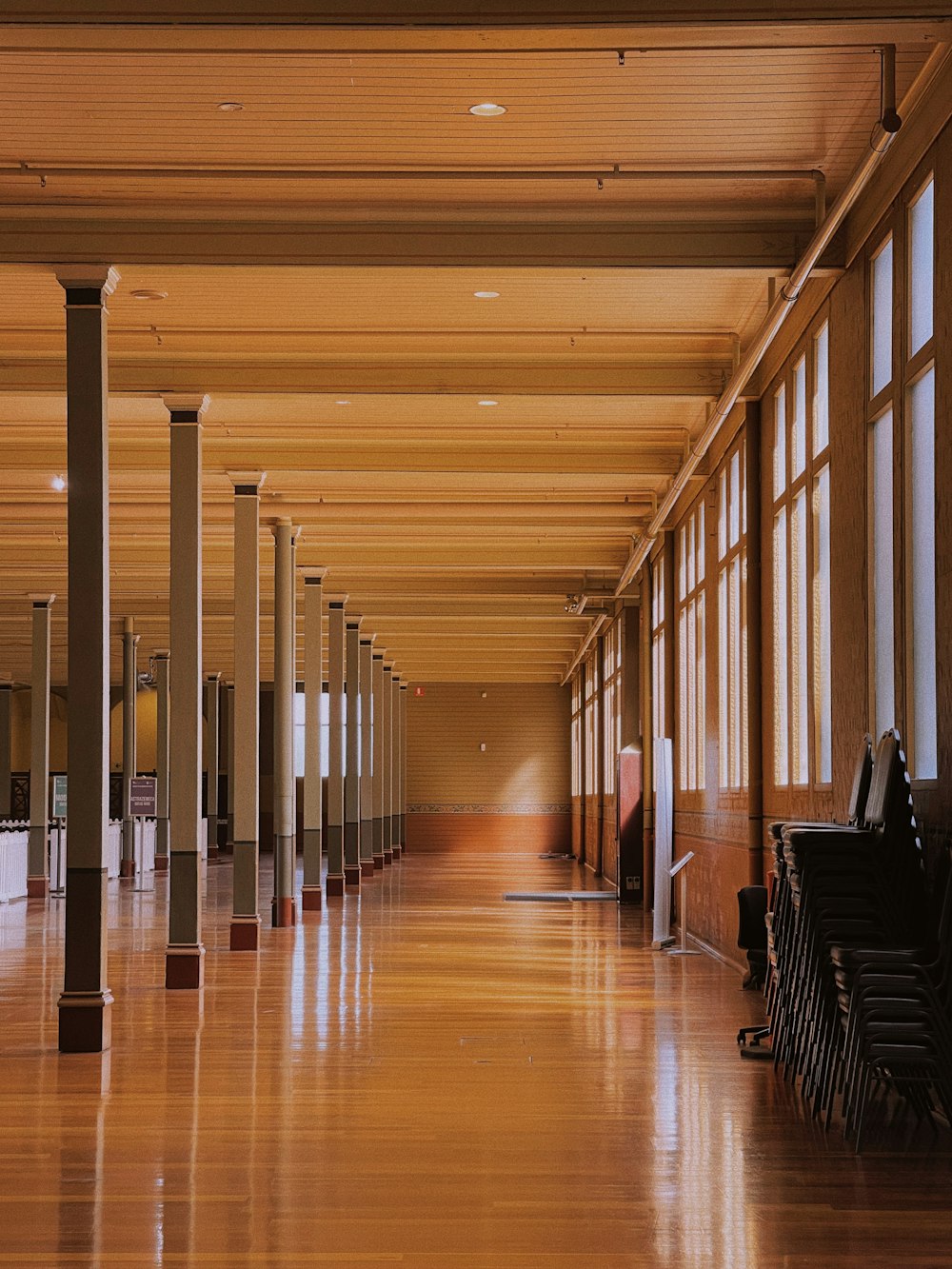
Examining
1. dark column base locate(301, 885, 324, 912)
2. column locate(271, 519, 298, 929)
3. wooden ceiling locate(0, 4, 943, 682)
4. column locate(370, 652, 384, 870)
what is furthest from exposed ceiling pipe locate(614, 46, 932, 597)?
column locate(370, 652, 384, 870)

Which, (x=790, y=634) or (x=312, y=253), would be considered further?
(x=790, y=634)

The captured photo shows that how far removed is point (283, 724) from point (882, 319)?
902 centimetres

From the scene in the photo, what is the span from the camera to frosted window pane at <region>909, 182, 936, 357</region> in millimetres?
7508

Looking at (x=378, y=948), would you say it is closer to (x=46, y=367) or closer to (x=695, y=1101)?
(x=46, y=367)

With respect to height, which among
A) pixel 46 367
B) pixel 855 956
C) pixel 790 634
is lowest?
pixel 855 956

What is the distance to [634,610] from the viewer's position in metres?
22.7

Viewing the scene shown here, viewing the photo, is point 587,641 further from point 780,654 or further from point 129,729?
point 780,654

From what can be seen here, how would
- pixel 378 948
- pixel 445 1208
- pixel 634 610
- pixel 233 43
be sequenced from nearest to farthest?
pixel 445 1208 < pixel 233 43 < pixel 378 948 < pixel 634 610

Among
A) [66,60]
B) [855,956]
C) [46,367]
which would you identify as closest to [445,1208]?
[855,956]

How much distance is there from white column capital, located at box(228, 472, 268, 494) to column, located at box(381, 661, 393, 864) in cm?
1872

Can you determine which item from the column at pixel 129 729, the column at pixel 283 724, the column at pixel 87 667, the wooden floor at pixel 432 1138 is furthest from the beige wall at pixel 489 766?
the column at pixel 87 667

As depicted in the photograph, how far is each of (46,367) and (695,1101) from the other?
278 inches

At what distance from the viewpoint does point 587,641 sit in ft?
97.9

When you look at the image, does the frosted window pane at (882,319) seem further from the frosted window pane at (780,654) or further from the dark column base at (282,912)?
the dark column base at (282,912)
